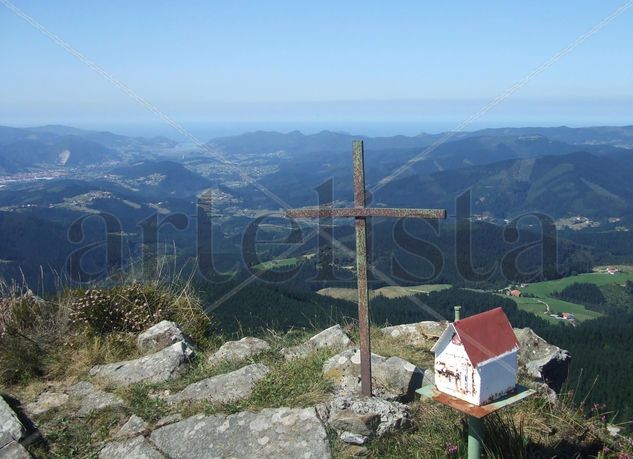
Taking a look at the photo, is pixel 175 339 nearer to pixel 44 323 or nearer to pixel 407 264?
pixel 44 323

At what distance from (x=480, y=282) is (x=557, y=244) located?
50.5m

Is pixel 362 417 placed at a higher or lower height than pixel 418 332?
higher

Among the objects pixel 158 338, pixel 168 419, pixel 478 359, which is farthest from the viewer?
pixel 158 338

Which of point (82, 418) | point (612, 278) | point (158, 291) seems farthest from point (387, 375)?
point (612, 278)

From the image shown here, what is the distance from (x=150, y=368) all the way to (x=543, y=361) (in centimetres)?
676

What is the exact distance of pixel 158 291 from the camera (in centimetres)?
1077

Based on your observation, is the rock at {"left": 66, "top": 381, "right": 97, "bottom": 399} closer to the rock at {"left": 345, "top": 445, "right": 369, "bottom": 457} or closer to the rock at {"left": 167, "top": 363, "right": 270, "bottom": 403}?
the rock at {"left": 167, "top": 363, "right": 270, "bottom": 403}

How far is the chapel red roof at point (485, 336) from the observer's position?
4500mm

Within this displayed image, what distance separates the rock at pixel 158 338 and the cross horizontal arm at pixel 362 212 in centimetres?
375

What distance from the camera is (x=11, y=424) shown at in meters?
6.33

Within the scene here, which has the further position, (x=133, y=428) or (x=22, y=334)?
(x=22, y=334)

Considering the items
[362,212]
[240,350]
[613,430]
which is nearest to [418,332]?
[240,350]

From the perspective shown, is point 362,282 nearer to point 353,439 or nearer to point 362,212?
point 362,212

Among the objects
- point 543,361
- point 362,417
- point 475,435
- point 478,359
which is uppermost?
point 478,359
